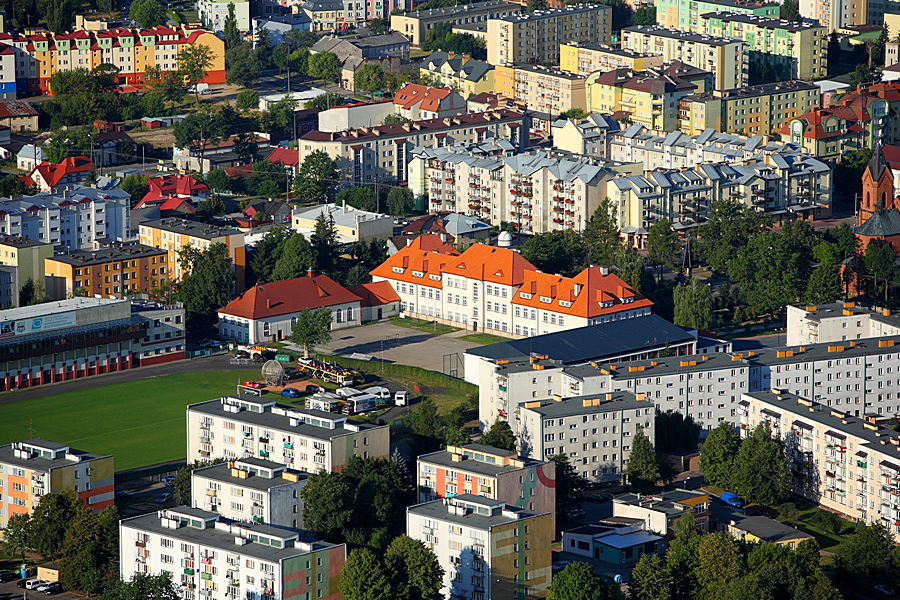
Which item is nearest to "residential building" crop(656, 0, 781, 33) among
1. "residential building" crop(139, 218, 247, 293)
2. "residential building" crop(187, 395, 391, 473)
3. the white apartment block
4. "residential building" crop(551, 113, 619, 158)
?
"residential building" crop(551, 113, 619, 158)

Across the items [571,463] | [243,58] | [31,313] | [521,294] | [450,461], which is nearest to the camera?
[450,461]

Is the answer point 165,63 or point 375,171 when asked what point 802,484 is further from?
point 165,63

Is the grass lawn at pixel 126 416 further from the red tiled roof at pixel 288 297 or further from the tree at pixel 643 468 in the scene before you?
the tree at pixel 643 468

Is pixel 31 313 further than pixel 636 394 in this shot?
Yes

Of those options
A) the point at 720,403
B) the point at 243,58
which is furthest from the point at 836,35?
the point at 720,403

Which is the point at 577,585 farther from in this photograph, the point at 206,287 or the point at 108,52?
the point at 108,52

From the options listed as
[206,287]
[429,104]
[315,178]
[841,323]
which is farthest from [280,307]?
[429,104]
